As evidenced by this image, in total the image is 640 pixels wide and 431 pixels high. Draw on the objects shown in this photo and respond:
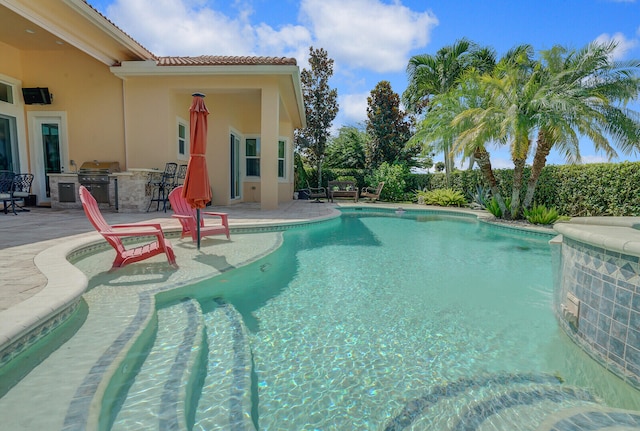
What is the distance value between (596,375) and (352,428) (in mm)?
2033

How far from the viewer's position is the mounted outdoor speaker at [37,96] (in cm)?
1004

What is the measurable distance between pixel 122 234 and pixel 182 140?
7.93 meters

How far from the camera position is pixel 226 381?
2.29 m

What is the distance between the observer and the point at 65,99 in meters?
10.3

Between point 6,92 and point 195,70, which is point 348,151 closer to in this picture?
point 195,70

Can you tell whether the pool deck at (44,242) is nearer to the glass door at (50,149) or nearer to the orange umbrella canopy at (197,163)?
the orange umbrella canopy at (197,163)

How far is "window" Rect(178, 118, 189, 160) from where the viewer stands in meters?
11.0

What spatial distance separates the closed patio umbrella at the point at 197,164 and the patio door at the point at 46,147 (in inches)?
319

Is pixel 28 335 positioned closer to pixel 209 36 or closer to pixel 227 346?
pixel 227 346

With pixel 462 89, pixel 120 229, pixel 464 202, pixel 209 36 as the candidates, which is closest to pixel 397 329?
pixel 120 229

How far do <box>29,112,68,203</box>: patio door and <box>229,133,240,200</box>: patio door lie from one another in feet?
17.6

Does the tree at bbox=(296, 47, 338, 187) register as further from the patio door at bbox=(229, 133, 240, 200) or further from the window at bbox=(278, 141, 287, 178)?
the patio door at bbox=(229, 133, 240, 200)

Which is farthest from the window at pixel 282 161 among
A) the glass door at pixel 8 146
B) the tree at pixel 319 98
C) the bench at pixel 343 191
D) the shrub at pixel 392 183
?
the glass door at pixel 8 146

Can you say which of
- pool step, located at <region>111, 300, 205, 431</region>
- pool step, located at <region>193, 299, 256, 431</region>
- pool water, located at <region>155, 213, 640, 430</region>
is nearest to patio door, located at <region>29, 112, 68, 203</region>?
pool water, located at <region>155, 213, 640, 430</region>
